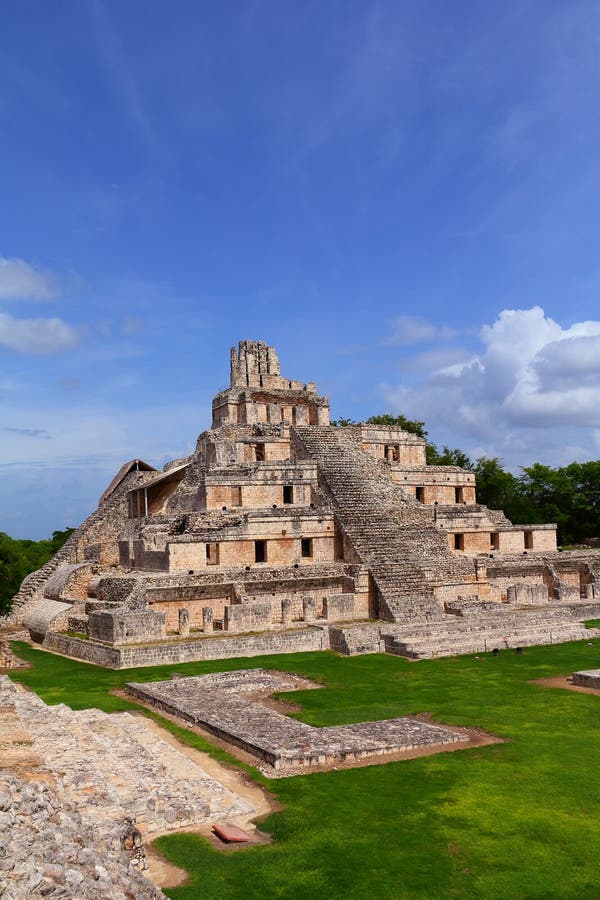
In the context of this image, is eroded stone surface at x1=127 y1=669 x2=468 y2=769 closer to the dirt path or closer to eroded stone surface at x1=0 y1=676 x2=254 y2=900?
eroded stone surface at x1=0 y1=676 x2=254 y2=900

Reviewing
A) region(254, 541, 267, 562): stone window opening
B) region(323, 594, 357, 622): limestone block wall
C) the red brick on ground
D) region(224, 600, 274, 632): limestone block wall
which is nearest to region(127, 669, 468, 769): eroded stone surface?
the red brick on ground

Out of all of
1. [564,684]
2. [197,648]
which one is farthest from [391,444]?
[564,684]

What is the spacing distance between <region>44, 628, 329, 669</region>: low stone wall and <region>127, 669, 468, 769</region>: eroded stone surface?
2843 millimetres

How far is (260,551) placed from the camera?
91.2 feet

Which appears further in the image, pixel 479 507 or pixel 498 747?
pixel 479 507

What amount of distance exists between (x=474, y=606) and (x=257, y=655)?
318 inches

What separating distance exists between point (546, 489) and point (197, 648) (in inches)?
1694

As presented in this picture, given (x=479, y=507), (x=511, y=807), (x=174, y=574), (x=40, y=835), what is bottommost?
(x=511, y=807)

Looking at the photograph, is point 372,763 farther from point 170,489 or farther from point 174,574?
point 170,489

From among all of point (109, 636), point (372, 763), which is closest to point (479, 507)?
point (109, 636)

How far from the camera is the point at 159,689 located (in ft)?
57.0

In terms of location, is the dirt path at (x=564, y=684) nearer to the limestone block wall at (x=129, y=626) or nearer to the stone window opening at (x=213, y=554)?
the limestone block wall at (x=129, y=626)

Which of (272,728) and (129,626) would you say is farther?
(129,626)

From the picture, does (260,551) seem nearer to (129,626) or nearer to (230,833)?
(129,626)
